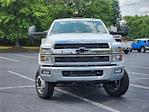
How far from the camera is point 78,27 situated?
11.7m

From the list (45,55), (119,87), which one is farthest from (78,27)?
(119,87)

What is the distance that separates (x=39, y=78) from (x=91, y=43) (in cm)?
173

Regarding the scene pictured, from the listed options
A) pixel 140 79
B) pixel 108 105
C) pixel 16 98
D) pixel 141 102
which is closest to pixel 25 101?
pixel 16 98

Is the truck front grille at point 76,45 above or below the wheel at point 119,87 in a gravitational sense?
above

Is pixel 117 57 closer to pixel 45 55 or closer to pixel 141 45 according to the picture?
pixel 45 55

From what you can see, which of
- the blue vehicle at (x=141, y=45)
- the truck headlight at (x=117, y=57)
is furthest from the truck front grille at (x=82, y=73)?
the blue vehicle at (x=141, y=45)

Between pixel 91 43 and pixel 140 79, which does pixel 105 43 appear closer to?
pixel 91 43

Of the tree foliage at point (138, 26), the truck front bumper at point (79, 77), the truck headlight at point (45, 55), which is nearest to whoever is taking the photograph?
the truck front bumper at point (79, 77)

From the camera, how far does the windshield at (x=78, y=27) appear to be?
11564 mm

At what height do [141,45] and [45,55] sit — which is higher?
[45,55]

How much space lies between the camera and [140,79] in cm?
1502

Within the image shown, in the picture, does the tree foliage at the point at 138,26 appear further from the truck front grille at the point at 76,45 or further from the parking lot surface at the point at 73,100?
the truck front grille at the point at 76,45

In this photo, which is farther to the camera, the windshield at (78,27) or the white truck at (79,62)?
the windshield at (78,27)

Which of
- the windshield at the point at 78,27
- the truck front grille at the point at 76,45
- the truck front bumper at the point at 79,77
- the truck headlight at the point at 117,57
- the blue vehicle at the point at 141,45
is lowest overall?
the blue vehicle at the point at 141,45
